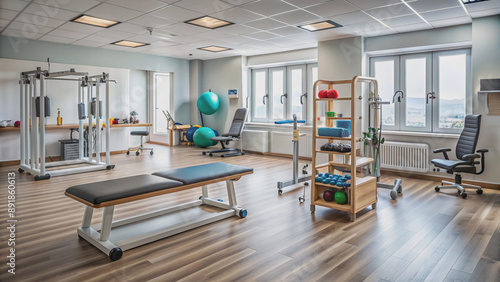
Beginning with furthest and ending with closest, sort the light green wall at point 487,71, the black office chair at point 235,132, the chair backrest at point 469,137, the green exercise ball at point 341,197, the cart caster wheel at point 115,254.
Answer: the black office chair at point 235,132, the light green wall at point 487,71, the chair backrest at point 469,137, the green exercise ball at point 341,197, the cart caster wheel at point 115,254

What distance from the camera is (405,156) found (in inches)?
238

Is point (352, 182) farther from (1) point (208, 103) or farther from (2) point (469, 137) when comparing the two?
(1) point (208, 103)

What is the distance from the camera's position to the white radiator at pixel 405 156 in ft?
19.2

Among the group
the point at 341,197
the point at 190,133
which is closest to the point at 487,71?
the point at 341,197

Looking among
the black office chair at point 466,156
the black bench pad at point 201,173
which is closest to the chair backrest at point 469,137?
the black office chair at point 466,156

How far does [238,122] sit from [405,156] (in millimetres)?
4110

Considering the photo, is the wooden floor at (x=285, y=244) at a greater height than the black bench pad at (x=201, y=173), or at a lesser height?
lesser

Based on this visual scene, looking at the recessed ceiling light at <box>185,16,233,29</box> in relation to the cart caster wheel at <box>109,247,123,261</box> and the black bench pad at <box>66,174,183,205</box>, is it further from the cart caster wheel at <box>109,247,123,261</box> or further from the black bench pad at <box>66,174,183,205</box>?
the cart caster wheel at <box>109,247,123,261</box>

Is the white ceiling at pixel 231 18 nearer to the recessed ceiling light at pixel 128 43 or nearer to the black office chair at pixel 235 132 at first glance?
the recessed ceiling light at pixel 128 43

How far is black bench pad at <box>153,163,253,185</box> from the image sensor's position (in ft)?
10.8

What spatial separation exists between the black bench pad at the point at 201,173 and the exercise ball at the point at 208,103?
19.0ft

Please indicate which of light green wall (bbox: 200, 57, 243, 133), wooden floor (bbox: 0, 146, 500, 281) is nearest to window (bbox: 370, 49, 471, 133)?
wooden floor (bbox: 0, 146, 500, 281)

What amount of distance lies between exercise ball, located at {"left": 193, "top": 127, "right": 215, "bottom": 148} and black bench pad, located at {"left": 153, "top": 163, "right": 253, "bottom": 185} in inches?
210

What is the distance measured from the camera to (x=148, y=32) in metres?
6.51
